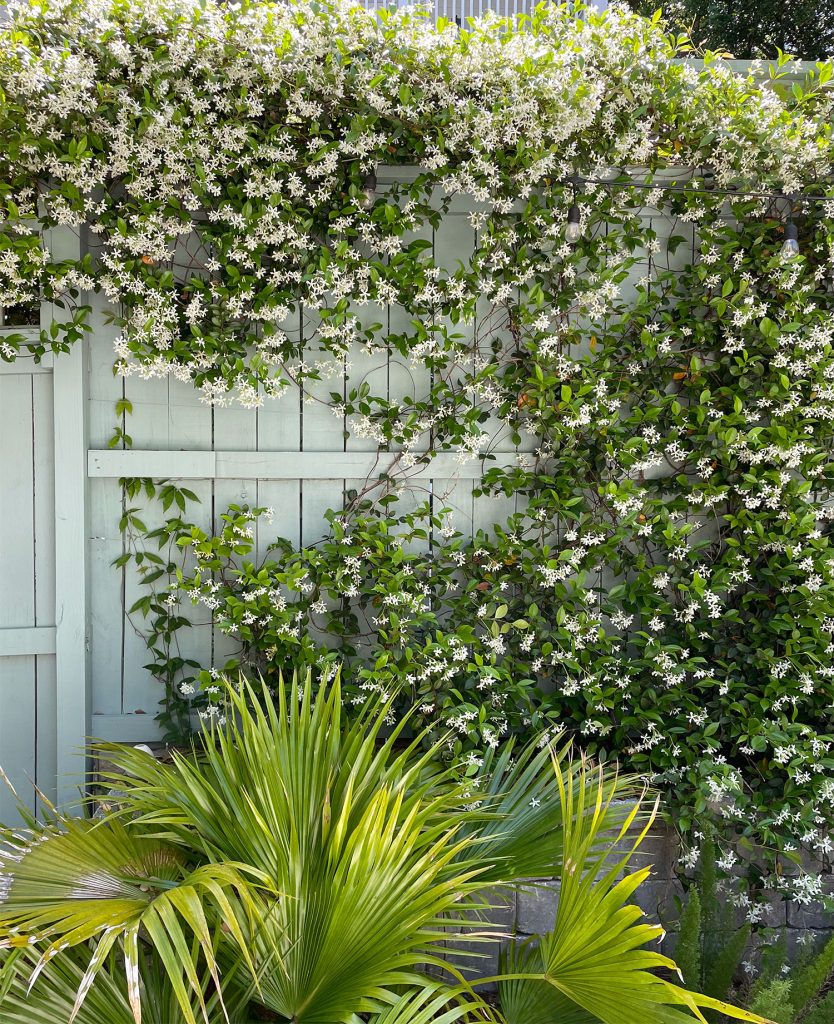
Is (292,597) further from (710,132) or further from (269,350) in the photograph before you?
(710,132)

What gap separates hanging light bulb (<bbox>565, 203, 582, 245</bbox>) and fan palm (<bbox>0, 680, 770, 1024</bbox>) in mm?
1792

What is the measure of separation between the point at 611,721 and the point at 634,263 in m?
1.65

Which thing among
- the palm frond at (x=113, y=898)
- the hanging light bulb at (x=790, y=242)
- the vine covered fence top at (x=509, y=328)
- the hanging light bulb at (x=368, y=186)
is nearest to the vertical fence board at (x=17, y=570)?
the vine covered fence top at (x=509, y=328)

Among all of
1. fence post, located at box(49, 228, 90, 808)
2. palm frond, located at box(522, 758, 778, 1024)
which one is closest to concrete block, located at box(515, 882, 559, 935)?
palm frond, located at box(522, 758, 778, 1024)

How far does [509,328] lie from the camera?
2889 mm

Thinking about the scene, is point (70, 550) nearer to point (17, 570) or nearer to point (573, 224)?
point (17, 570)

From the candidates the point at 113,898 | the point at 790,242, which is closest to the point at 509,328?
the point at 790,242

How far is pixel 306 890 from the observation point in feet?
6.05

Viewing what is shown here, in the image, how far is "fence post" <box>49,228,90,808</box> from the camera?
2.77 meters

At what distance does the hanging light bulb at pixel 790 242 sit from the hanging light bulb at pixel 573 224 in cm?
70

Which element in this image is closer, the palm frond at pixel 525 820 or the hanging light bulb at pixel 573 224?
the palm frond at pixel 525 820

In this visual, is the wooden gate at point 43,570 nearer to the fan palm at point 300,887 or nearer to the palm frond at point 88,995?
the fan palm at point 300,887

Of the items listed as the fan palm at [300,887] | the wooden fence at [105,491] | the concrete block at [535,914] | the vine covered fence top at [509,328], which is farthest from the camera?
the wooden fence at [105,491]

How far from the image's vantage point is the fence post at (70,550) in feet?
9.07
